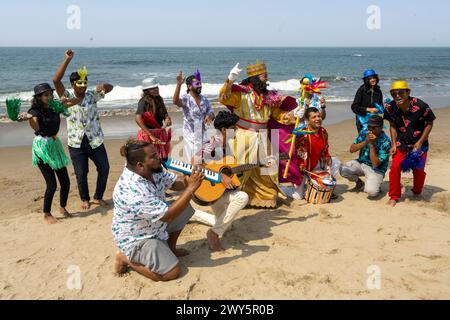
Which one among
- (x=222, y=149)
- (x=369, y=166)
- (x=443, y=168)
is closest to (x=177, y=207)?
(x=222, y=149)

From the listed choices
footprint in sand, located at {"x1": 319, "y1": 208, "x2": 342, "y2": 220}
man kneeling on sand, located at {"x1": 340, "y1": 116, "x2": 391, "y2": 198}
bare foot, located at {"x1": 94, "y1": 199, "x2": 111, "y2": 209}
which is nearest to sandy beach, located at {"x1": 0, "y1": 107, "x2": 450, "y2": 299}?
footprint in sand, located at {"x1": 319, "y1": 208, "x2": 342, "y2": 220}

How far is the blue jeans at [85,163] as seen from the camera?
17.7ft

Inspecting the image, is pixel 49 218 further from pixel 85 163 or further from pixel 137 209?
pixel 137 209

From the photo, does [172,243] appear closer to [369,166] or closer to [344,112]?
[369,166]

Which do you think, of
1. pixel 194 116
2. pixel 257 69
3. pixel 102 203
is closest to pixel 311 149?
pixel 257 69

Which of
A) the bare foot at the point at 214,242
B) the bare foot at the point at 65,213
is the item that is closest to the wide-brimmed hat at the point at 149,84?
the bare foot at the point at 65,213

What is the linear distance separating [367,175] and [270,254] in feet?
7.49

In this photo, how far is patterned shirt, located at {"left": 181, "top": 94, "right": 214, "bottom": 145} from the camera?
593cm

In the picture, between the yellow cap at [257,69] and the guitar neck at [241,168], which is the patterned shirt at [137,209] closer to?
the guitar neck at [241,168]

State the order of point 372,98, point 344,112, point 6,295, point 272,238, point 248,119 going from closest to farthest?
1. point 6,295
2. point 272,238
3. point 248,119
4. point 372,98
5. point 344,112

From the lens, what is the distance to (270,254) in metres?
4.15
